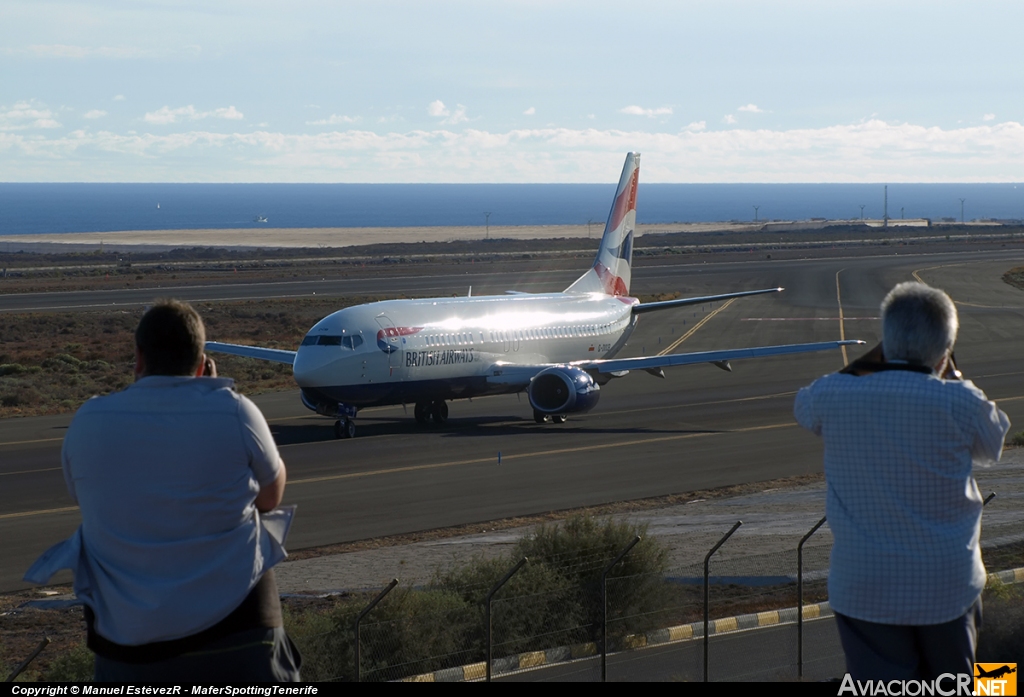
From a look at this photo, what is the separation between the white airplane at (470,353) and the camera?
115ft

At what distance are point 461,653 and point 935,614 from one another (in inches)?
312

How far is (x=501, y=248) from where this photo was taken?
559ft

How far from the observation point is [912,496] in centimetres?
586

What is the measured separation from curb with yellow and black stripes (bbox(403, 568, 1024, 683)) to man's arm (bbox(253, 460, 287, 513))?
5722mm

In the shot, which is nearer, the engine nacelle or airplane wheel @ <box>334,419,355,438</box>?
airplane wheel @ <box>334,419,355,438</box>

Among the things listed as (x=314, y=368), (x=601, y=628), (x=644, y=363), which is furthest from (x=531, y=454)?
(x=601, y=628)

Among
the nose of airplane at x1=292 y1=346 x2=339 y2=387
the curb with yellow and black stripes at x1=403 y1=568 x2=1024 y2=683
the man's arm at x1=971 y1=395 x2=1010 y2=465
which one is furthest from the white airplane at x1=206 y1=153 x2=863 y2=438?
the man's arm at x1=971 y1=395 x2=1010 y2=465

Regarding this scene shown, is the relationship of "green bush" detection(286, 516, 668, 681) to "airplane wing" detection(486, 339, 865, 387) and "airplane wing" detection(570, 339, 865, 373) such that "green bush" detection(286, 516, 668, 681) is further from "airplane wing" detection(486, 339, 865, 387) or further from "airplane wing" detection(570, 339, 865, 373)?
"airplane wing" detection(570, 339, 865, 373)

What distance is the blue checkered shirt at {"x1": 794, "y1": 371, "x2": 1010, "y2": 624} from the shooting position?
19.1 feet

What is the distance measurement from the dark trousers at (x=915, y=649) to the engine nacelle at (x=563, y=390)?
32225 millimetres

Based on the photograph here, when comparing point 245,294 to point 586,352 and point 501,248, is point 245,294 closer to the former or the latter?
point 586,352

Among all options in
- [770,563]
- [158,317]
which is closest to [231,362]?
[770,563]

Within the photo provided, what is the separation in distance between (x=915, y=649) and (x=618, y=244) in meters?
43.6

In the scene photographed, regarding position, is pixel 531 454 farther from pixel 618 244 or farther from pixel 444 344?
pixel 618 244
